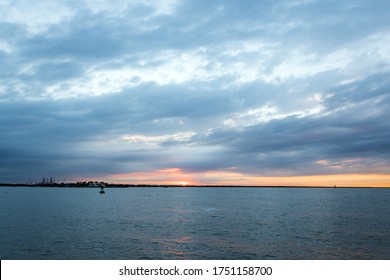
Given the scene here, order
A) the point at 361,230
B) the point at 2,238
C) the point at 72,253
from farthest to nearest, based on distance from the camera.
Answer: the point at 361,230
the point at 2,238
the point at 72,253

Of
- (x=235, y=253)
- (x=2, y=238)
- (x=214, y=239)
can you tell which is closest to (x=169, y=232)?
(x=214, y=239)

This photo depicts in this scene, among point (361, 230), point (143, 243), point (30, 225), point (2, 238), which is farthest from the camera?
point (30, 225)

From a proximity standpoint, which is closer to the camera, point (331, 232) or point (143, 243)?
point (143, 243)

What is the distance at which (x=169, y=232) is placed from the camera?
62.5 meters

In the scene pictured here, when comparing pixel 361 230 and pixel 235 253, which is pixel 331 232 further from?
pixel 235 253

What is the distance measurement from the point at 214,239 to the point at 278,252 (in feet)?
41.5

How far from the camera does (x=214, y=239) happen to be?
5503 centimetres
